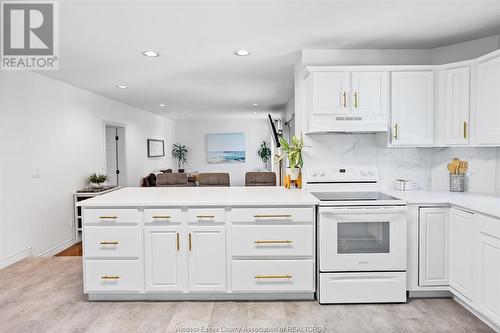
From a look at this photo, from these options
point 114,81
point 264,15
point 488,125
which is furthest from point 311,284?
point 114,81

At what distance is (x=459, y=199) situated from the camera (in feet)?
8.69

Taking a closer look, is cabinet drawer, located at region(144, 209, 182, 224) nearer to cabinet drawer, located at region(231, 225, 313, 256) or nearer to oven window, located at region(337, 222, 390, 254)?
cabinet drawer, located at region(231, 225, 313, 256)

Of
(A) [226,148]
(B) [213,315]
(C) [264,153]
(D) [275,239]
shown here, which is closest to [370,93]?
(D) [275,239]

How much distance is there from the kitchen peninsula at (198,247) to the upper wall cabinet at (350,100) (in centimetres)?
85

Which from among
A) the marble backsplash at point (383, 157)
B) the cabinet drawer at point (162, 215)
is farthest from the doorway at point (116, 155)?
the marble backsplash at point (383, 157)

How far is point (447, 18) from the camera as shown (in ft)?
8.50

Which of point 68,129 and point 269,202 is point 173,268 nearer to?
point 269,202

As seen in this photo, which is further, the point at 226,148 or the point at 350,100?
the point at 226,148

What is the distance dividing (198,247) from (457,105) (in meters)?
2.59

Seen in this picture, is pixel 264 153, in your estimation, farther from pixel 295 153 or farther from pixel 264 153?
pixel 295 153

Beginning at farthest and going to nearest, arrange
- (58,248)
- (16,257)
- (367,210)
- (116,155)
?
(116,155)
(58,248)
(16,257)
(367,210)

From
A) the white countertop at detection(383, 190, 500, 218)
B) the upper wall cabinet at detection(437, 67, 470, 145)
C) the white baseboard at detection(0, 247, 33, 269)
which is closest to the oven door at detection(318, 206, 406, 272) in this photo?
the white countertop at detection(383, 190, 500, 218)

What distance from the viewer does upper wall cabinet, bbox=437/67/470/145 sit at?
2.86 metres

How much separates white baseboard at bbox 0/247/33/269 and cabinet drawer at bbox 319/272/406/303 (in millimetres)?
3353
